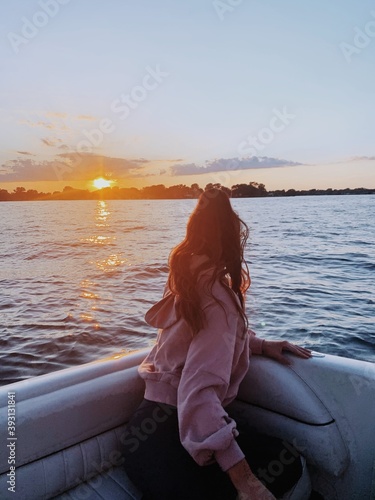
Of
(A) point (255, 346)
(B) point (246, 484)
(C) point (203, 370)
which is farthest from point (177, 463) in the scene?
(A) point (255, 346)

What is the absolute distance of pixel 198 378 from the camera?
1.97 metres

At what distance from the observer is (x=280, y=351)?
2.68 metres

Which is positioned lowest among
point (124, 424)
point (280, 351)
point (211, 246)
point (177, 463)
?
point (124, 424)

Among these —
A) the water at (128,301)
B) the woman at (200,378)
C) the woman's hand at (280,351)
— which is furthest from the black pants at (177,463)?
the water at (128,301)

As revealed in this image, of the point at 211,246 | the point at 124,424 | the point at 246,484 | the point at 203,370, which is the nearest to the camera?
the point at 246,484

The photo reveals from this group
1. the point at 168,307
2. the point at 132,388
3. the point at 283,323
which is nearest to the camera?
the point at 168,307

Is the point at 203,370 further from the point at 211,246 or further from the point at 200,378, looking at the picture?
the point at 211,246

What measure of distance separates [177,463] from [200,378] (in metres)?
0.40

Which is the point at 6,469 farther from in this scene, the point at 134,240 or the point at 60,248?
the point at 134,240

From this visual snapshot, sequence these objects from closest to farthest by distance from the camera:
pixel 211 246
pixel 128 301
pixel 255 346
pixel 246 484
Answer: pixel 246 484
pixel 211 246
pixel 255 346
pixel 128 301

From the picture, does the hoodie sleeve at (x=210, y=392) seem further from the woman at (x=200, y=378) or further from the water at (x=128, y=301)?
the water at (x=128, y=301)

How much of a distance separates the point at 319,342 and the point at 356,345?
522mm

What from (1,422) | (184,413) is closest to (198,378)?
(184,413)

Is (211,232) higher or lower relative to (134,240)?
higher
